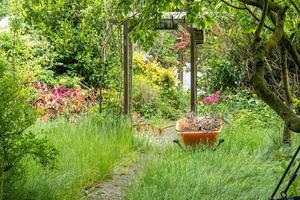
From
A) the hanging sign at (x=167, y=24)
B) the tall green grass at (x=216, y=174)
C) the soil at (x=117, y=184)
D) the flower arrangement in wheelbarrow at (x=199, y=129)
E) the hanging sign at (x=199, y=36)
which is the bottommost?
the soil at (x=117, y=184)

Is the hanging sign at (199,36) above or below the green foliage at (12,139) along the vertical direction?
above

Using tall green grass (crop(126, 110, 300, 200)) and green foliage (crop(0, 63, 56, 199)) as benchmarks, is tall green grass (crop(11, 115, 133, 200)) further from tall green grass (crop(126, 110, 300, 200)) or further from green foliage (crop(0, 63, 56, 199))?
tall green grass (crop(126, 110, 300, 200))

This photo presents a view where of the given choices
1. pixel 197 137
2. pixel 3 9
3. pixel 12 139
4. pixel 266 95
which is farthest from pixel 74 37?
pixel 266 95

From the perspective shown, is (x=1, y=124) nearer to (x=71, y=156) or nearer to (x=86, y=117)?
(x=71, y=156)

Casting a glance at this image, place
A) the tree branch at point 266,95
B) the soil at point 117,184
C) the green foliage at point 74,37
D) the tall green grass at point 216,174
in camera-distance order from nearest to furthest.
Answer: the tree branch at point 266,95, the tall green grass at point 216,174, the soil at point 117,184, the green foliage at point 74,37

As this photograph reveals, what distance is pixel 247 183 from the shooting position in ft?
13.9

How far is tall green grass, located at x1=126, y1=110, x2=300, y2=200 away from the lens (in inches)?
157

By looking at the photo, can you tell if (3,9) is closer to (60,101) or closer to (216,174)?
(60,101)

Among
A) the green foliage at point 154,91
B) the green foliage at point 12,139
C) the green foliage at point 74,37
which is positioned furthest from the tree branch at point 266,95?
the green foliage at point 154,91

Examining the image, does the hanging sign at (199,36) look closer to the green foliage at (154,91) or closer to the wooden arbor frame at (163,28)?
the wooden arbor frame at (163,28)

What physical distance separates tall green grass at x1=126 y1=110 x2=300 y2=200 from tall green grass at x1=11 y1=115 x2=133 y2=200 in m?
0.54

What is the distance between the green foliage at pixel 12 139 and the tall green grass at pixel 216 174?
90cm

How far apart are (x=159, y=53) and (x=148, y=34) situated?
10.5 meters

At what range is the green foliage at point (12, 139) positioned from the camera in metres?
3.62
